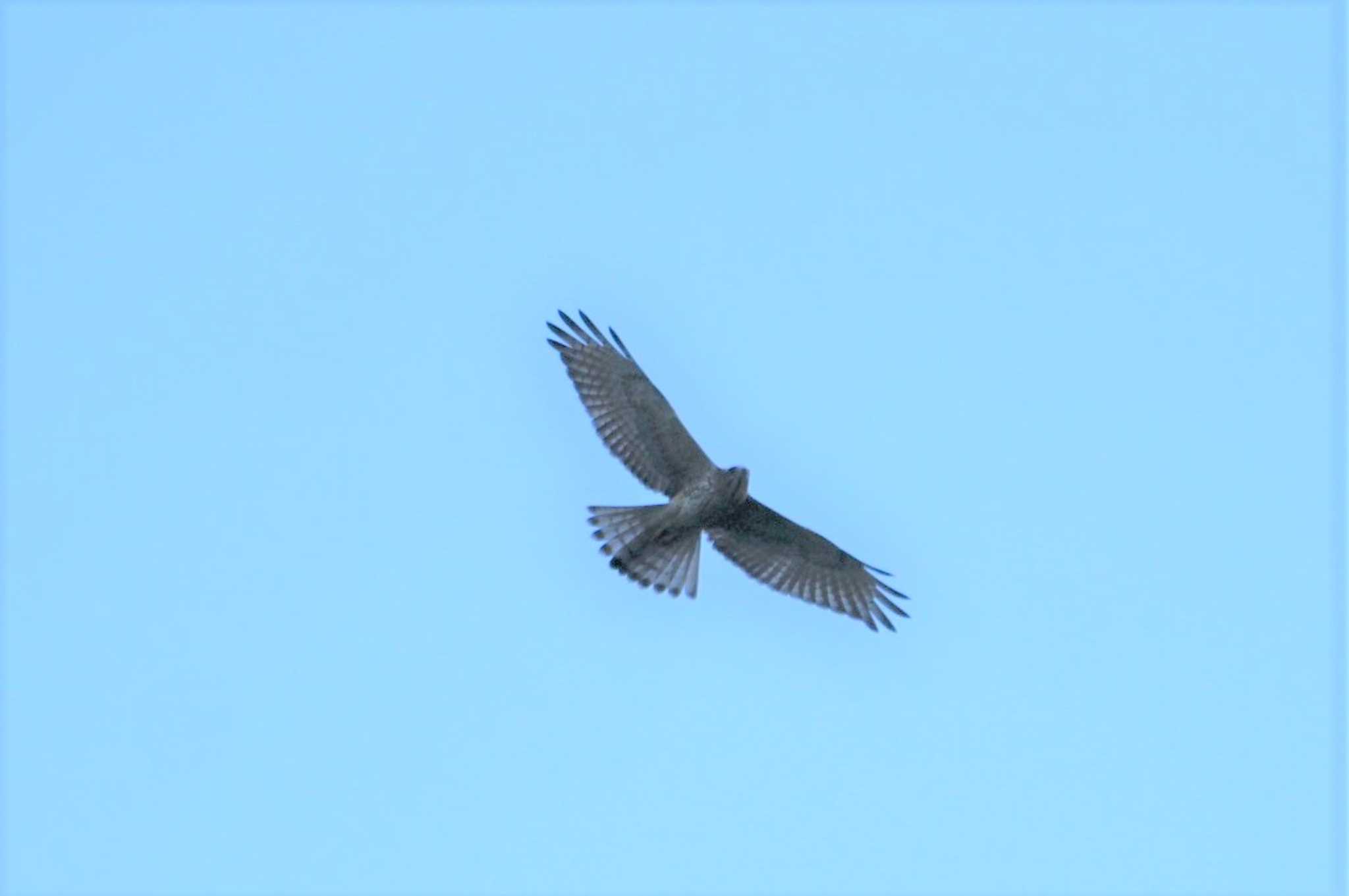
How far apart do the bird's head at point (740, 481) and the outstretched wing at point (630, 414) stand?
37 cm

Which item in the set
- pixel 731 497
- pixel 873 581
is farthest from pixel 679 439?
pixel 873 581

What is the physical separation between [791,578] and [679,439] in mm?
1600

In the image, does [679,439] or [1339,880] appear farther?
[679,439]

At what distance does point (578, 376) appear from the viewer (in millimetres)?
17938

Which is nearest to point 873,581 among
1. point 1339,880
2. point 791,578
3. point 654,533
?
point 791,578

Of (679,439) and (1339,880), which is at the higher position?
(679,439)

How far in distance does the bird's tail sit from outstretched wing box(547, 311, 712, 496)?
16.8 inches

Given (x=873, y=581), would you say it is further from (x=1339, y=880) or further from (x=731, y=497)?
(x=1339, y=880)

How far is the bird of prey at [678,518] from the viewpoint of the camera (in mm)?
17375

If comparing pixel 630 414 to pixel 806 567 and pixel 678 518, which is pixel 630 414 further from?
pixel 806 567

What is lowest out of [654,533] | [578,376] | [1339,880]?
[1339,880]

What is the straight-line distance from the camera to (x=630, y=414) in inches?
703

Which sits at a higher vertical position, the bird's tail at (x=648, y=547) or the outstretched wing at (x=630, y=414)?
the outstretched wing at (x=630, y=414)

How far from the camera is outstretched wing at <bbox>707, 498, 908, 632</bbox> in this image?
18094 mm
